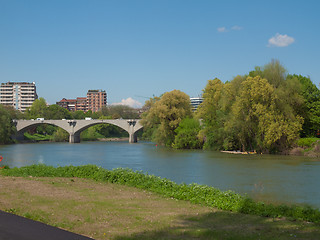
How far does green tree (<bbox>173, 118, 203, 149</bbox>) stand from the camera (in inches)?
2195

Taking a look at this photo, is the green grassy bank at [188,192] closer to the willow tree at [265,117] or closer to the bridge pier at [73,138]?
the willow tree at [265,117]

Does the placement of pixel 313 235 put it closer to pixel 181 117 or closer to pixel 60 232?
pixel 60 232

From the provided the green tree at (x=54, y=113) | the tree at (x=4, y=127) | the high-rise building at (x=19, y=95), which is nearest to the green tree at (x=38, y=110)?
the green tree at (x=54, y=113)

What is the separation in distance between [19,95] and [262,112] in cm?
14501

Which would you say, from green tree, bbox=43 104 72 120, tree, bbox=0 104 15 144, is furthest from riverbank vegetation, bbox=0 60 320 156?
green tree, bbox=43 104 72 120

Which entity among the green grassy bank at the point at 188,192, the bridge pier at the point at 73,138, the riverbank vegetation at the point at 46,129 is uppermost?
the riverbank vegetation at the point at 46,129

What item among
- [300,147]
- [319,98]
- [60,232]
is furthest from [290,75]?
[60,232]

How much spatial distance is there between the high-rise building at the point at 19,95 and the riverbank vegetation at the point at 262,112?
12938cm

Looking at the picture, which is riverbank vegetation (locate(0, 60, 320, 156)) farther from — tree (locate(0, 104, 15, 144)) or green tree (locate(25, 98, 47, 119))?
green tree (locate(25, 98, 47, 119))

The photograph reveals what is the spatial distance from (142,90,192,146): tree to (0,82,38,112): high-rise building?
118725 mm

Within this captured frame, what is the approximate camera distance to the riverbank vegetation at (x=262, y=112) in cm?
4203

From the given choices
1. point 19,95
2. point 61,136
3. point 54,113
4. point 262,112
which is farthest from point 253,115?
point 19,95

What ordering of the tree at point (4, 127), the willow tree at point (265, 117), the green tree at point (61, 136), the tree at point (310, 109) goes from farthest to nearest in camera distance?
the green tree at point (61, 136) < the tree at point (4, 127) < the tree at point (310, 109) < the willow tree at point (265, 117)

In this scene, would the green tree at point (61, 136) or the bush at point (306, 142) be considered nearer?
the bush at point (306, 142)
